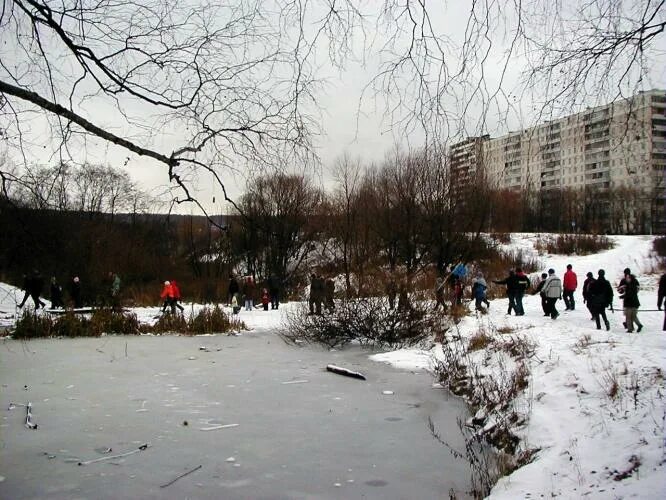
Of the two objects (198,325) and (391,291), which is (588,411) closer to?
(391,291)

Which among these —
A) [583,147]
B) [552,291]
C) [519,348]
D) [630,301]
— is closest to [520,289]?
[552,291]

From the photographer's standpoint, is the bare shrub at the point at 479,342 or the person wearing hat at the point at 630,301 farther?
the person wearing hat at the point at 630,301

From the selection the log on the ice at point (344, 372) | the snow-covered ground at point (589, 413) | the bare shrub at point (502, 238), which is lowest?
the log on the ice at point (344, 372)

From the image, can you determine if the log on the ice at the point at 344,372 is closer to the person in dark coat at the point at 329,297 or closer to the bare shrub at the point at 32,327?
the person in dark coat at the point at 329,297

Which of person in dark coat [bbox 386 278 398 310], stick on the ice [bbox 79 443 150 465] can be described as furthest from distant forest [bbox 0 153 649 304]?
stick on the ice [bbox 79 443 150 465]

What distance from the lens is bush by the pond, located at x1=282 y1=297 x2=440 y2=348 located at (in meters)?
15.1

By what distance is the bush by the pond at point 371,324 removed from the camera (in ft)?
49.6

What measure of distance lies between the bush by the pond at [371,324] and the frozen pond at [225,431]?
119 inches

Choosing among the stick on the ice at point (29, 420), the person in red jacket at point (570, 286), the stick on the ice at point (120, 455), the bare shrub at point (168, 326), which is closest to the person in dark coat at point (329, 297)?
the bare shrub at point (168, 326)

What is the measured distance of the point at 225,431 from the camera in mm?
6875

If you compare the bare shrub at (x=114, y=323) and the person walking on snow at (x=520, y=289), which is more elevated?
the person walking on snow at (x=520, y=289)

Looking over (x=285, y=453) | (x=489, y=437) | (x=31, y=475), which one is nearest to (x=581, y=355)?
(x=489, y=437)

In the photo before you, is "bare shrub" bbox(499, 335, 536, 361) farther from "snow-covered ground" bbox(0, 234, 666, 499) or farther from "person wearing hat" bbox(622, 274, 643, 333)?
"person wearing hat" bbox(622, 274, 643, 333)

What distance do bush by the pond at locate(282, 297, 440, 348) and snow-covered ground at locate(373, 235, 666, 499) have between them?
2378mm
